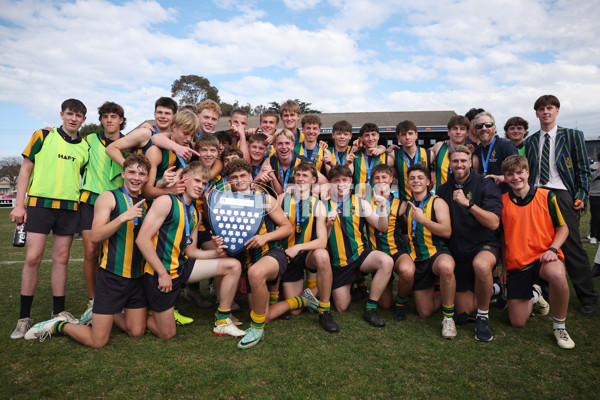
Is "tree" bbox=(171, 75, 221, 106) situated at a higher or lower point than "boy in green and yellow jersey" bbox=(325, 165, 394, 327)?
higher

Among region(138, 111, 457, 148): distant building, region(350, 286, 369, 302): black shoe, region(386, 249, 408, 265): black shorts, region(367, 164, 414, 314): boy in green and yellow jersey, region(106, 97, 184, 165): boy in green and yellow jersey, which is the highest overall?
region(138, 111, 457, 148): distant building

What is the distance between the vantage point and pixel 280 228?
3.81m

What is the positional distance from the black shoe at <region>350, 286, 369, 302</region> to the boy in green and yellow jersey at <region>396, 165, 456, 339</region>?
0.76 meters

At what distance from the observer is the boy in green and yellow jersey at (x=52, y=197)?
3477 millimetres

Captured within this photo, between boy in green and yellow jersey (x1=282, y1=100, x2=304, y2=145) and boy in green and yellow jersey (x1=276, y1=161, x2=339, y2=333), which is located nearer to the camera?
boy in green and yellow jersey (x1=276, y1=161, x2=339, y2=333)

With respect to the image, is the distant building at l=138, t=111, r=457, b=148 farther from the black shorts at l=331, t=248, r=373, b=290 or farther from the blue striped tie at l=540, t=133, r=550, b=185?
the black shorts at l=331, t=248, r=373, b=290

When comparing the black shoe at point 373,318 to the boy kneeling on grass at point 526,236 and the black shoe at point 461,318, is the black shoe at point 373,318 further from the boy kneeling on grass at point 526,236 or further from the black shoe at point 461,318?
the boy kneeling on grass at point 526,236

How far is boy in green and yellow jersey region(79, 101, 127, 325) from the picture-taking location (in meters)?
3.74

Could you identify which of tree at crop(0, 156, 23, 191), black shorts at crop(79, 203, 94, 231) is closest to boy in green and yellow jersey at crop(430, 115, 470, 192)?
black shorts at crop(79, 203, 94, 231)

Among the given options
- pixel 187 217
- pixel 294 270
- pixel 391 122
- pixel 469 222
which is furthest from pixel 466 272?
pixel 391 122

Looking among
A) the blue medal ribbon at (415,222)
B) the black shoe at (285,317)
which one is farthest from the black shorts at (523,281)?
the black shoe at (285,317)

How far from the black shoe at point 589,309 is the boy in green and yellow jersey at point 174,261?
3715 mm

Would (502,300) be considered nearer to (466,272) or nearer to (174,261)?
(466,272)

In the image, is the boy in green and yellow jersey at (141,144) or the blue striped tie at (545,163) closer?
the boy in green and yellow jersey at (141,144)
